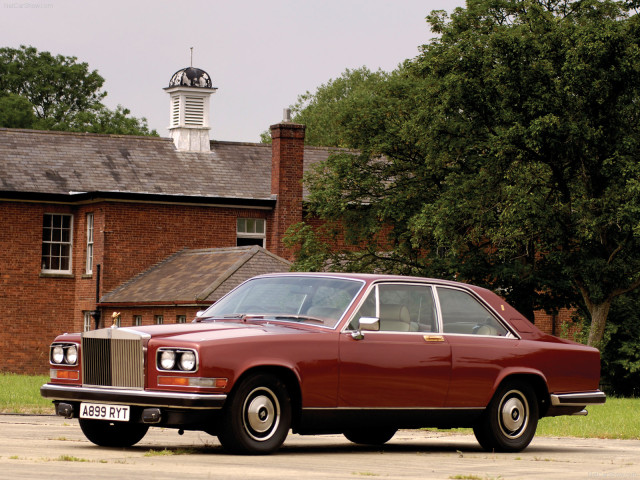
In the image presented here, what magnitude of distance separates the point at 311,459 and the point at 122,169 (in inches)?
1336

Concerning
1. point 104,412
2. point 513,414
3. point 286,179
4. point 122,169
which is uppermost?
point 122,169

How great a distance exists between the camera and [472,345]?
39.5 feet

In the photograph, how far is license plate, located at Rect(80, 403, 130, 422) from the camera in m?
10.6

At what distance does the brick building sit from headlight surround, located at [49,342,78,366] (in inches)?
1146

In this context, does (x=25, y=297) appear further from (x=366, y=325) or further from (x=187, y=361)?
(x=187, y=361)

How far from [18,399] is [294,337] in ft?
39.1

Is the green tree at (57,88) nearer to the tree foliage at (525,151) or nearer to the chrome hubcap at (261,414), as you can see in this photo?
the tree foliage at (525,151)

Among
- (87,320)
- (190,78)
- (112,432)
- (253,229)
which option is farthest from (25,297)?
(112,432)

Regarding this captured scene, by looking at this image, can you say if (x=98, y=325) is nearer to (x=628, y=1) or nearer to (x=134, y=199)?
(x=134, y=199)

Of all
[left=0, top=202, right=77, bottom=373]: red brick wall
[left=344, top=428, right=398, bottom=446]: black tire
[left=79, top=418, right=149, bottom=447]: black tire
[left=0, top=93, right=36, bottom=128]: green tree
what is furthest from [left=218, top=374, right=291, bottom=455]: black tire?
[left=0, top=93, right=36, bottom=128]: green tree

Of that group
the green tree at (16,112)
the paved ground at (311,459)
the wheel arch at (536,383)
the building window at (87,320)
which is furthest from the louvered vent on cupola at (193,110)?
the wheel arch at (536,383)

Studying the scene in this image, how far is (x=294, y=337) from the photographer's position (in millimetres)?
10867

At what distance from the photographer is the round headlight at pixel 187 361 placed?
34.0ft

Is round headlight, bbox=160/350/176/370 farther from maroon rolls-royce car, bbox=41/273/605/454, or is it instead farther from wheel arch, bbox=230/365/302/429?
wheel arch, bbox=230/365/302/429
